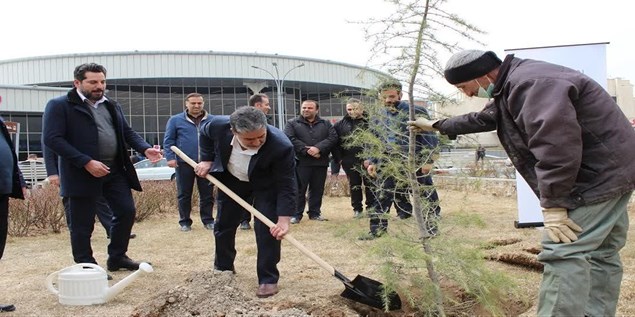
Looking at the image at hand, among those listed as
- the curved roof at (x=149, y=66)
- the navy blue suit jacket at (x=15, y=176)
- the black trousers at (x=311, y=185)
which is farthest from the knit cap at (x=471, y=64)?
the curved roof at (x=149, y=66)

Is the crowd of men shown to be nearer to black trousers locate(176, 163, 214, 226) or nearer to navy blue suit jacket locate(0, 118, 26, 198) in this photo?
navy blue suit jacket locate(0, 118, 26, 198)

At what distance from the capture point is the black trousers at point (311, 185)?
7.32 metres

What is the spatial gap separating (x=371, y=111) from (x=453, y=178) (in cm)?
99

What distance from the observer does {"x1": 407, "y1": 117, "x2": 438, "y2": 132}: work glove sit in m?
2.98

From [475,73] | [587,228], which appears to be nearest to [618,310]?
[587,228]

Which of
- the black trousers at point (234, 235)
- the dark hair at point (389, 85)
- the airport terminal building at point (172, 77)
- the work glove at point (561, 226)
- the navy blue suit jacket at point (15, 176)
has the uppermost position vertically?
the airport terminal building at point (172, 77)

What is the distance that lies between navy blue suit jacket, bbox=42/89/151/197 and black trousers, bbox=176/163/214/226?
237cm

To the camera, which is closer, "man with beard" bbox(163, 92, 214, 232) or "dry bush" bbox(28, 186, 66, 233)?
"man with beard" bbox(163, 92, 214, 232)

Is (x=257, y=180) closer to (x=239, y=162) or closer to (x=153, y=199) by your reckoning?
(x=239, y=162)

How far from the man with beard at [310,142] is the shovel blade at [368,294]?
3.61 metres

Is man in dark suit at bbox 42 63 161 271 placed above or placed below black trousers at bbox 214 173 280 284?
above

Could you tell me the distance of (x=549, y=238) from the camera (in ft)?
7.63

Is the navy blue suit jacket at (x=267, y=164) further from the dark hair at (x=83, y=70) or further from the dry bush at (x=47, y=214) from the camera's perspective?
the dry bush at (x=47, y=214)

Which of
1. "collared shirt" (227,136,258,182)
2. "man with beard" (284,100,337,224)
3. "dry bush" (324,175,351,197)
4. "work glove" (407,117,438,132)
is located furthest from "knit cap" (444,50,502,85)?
"dry bush" (324,175,351,197)
